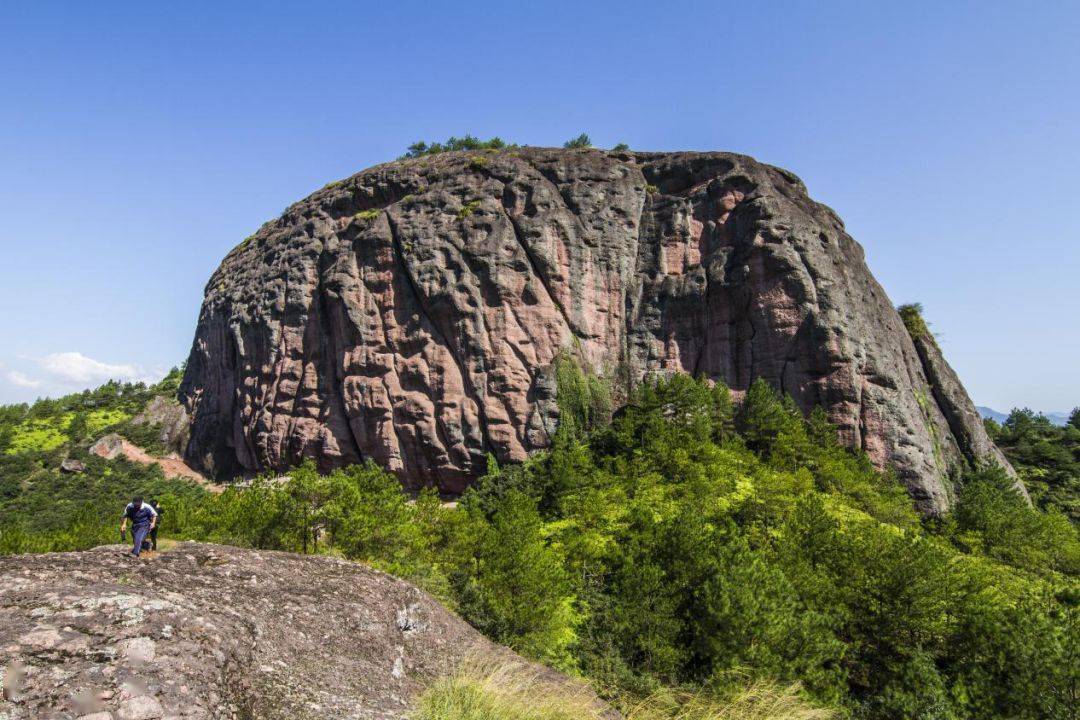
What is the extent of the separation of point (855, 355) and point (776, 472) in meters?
13.6

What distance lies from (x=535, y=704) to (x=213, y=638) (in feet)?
13.1

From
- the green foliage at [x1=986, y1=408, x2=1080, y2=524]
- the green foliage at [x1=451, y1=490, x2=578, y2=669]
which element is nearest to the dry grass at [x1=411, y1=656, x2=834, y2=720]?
the green foliage at [x1=451, y1=490, x2=578, y2=669]

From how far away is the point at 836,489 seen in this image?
3359 cm

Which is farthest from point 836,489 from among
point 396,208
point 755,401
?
point 396,208

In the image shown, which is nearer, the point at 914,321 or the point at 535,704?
the point at 535,704

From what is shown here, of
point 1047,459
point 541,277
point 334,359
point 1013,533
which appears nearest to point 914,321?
point 1047,459

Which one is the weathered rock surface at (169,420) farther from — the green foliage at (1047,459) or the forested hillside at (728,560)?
the green foliage at (1047,459)

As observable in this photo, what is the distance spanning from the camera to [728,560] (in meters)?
21.0

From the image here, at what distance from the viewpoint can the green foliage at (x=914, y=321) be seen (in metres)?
→ 51.0

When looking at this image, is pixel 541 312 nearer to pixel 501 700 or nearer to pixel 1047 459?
pixel 501 700

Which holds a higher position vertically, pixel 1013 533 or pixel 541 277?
pixel 541 277

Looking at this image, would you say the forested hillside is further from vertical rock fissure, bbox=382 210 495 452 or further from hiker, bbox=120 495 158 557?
hiker, bbox=120 495 158 557

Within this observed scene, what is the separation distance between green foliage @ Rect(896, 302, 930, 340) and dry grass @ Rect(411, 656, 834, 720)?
5264 cm

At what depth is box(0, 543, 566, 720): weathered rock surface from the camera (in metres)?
5.34
